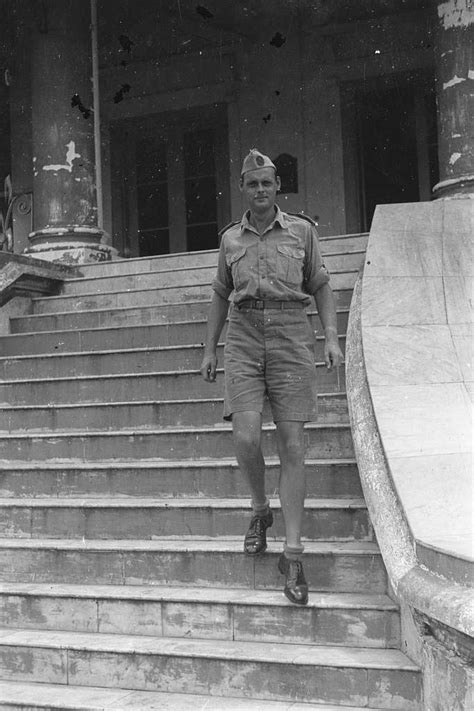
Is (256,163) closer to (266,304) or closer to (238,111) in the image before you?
(266,304)

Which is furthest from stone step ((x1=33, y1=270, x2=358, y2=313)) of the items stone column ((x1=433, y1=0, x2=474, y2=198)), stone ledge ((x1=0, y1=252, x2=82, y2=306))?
stone column ((x1=433, y1=0, x2=474, y2=198))

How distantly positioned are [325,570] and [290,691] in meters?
0.70

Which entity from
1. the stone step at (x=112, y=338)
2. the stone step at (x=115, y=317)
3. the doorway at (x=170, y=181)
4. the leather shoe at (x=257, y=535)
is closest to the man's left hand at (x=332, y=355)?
the leather shoe at (x=257, y=535)

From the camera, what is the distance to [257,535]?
480 centimetres

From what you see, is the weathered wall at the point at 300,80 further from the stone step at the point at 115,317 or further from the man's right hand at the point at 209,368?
the man's right hand at the point at 209,368

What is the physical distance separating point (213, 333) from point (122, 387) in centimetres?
210

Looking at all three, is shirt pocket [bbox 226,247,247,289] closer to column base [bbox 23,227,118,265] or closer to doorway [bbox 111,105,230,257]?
column base [bbox 23,227,118,265]

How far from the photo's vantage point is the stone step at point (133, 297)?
848 centimetres

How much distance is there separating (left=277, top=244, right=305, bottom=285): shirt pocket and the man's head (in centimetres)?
20

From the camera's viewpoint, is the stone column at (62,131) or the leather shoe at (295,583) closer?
the leather shoe at (295,583)

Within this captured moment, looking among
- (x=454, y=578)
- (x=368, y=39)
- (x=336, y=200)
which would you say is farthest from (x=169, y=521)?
(x=368, y=39)

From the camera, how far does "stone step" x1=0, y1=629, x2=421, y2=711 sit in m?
4.10

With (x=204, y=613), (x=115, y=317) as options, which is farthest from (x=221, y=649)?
(x=115, y=317)

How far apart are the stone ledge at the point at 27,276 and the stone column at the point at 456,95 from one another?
3.56 meters
